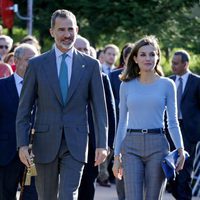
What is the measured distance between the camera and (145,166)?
351 inches

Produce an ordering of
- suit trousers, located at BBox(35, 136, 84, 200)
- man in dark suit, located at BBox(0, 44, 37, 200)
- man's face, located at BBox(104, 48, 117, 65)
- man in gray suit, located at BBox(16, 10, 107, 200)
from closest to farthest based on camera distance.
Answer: suit trousers, located at BBox(35, 136, 84, 200) → man in gray suit, located at BBox(16, 10, 107, 200) → man in dark suit, located at BBox(0, 44, 37, 200) → man's face, located at BBox(104, 48, 117, 65)

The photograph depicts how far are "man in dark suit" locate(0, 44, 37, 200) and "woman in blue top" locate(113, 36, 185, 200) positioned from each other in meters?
1.46

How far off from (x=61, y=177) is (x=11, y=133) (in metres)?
1.73

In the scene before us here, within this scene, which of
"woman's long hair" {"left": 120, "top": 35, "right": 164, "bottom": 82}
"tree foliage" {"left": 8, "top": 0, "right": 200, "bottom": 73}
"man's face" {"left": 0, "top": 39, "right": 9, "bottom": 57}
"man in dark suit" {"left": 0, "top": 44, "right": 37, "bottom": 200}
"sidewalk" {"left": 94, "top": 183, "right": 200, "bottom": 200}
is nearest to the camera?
"woman's long hair" {"left": 120, "top": 35, "right": 164, "bottom": 82}

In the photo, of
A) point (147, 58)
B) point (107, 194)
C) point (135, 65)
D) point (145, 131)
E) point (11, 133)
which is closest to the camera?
point (145, 131)

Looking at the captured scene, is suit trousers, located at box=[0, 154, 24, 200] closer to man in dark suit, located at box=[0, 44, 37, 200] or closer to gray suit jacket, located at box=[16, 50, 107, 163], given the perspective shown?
man in dark suit, located at box=[0, 44, 37, 200]

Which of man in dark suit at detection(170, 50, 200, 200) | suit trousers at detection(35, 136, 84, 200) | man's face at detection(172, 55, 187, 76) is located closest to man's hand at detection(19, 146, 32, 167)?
suit trousers at detection(35, 136, 84, 200)

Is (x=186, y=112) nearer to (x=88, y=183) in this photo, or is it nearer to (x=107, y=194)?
(x=107, y=194)

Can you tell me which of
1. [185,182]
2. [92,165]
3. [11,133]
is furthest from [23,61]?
[185,182]

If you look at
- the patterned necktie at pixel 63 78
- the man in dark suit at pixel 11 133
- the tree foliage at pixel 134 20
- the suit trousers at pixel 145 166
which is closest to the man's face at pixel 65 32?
the patterned necktie at pixel 63 78

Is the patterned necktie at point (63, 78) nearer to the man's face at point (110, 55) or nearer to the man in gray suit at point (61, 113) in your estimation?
the man in gray suit at point (61, 113)

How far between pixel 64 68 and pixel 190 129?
5.15 meters

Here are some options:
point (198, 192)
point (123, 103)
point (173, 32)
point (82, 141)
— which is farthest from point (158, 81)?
point (173, 32)

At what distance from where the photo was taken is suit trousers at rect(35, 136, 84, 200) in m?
8.45
